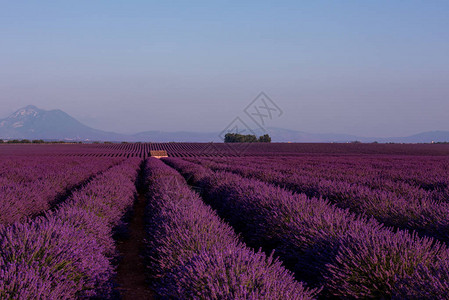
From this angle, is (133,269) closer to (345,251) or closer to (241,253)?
(241,253)

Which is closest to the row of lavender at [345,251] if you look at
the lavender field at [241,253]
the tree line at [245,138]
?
the lavender field at [241,253]

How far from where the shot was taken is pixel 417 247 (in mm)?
3055

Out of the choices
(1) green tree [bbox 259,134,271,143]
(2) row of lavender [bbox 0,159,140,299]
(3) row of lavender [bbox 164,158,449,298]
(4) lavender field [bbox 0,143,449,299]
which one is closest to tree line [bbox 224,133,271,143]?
(1) green tree [bbox 259,134,271,143]

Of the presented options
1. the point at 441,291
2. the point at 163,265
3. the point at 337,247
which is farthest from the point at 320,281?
the point at 163,265

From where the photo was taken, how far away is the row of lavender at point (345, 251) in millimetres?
2662

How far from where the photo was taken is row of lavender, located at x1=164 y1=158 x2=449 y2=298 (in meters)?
2.66

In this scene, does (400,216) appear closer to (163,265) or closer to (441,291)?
(441,291)

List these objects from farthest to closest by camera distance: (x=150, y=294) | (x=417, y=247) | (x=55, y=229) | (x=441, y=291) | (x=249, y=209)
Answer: (x=249, y=209)
(x=150, y=294)
(x=55, y=229)
(x=417, y=247)
(x=441, y=291)

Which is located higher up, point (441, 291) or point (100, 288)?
point (441, 291)

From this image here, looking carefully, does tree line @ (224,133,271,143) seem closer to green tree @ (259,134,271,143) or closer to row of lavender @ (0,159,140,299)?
green tree @ (259,134,271,143)

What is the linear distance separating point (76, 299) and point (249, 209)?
3.47 meters

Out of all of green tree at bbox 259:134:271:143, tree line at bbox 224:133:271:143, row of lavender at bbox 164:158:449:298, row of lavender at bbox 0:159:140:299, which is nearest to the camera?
row of lavender at bbox 0:159:140:299

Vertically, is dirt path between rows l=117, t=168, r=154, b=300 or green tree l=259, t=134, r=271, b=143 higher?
green tree l=259, t=134, r=271, b=143

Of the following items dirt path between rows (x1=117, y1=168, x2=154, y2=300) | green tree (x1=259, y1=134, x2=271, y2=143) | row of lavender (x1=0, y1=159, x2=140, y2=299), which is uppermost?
green tree (x1=259, y1=134, x2=271, y2=143)
